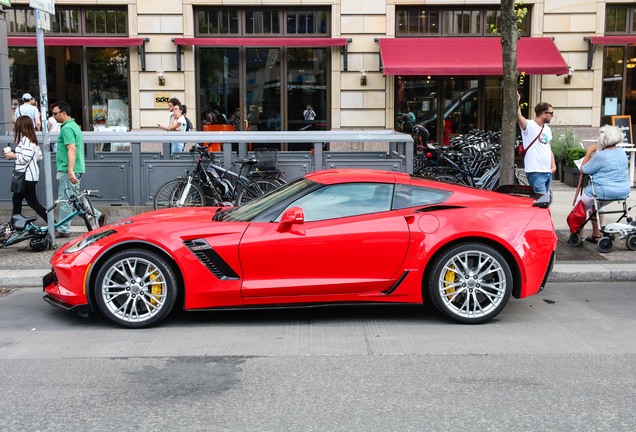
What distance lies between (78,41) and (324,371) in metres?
14.7

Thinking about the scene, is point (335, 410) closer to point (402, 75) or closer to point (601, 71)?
point (402, 75)

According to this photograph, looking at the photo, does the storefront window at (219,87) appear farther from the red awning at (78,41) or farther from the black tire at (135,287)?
the black tire at (135,287)

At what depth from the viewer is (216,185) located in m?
11.4

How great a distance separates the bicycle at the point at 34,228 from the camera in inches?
364

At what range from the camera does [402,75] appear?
17.4m

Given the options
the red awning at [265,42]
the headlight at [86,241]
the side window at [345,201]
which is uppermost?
the red awning at [265,42]

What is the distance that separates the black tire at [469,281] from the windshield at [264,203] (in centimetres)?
142

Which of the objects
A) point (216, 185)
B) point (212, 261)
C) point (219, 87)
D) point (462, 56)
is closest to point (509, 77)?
point (216, 185)

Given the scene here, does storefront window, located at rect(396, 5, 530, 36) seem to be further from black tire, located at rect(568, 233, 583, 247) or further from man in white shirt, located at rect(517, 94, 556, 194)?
black tire, located at rect(568, 233, 583, 247)

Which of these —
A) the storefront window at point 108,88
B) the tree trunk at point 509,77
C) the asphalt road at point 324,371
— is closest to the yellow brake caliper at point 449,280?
the asphalt road at point 324,371

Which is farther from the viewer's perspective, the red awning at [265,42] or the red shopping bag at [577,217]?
the red awning at [265,42]

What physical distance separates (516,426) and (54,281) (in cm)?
435

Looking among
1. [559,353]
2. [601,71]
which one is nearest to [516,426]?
[559,353]

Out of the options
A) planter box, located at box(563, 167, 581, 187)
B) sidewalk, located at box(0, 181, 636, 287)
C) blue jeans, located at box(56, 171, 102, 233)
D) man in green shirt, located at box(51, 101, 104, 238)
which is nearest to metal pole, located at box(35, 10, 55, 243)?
man in green shirt, located at box(51, 101, 104, 238)
